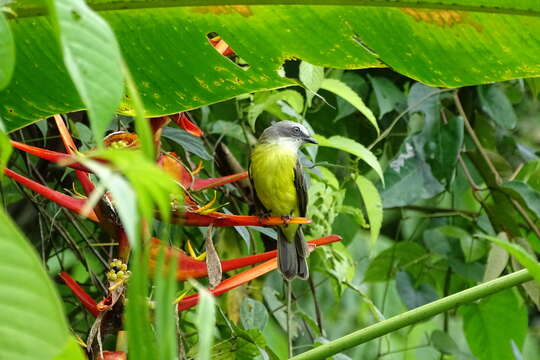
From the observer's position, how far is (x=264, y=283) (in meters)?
2.47

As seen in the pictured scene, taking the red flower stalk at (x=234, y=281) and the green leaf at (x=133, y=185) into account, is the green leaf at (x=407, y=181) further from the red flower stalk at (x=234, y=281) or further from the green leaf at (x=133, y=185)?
the green leaf at (x=133, y=185)

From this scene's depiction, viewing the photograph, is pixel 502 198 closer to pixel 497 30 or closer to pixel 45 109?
pixel 497 30

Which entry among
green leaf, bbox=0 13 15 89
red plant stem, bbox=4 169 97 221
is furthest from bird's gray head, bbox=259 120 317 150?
green leaf, bbox=0 13 15 89

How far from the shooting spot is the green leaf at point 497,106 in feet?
9.28

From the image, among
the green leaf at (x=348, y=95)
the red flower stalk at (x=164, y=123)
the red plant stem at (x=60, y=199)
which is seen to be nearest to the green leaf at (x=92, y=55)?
the red plant stem at (x=60, y=199)

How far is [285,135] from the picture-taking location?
259 cm

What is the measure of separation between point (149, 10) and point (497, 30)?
1.71 ft

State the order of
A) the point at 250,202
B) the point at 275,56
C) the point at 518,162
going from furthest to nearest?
the point at 518,162, the point at 250,202, the point at 275,56

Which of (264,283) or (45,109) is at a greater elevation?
(45,109)

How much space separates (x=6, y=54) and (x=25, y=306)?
0.64ft

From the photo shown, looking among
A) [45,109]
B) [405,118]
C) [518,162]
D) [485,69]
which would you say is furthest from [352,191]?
[45,109]

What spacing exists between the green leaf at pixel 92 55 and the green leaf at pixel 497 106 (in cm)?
239

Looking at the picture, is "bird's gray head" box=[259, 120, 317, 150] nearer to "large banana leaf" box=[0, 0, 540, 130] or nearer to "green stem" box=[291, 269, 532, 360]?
"large banana leaf" box=[0, 0, 540, 130]

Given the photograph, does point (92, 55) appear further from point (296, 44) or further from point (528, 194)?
point (528, 194)
